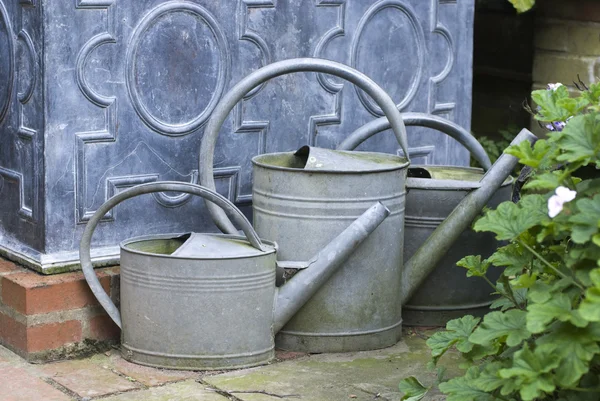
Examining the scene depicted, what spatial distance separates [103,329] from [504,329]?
1.51 metres

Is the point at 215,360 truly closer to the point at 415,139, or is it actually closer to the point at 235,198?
the point at 235,198

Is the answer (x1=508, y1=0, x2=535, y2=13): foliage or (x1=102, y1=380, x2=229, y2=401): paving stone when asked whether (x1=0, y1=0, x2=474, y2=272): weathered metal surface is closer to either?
(x1=102, y1=380, x2=229, y2=401): paving stone

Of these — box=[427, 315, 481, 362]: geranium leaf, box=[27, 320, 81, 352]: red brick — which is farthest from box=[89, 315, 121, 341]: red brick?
box=[427, 315, 481, 362]: geranium leaf

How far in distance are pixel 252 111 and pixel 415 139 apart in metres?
0.84

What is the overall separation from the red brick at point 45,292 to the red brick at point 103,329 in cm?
6

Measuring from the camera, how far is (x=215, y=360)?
3.29 metres

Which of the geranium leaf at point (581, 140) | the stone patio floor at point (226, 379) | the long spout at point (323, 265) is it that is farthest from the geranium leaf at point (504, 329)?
the long spout at point (323, 265)

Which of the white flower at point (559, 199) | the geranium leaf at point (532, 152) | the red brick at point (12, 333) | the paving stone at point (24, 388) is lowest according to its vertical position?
the paving stone at point (24, 388)

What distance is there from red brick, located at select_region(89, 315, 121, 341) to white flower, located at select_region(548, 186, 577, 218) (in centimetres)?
172

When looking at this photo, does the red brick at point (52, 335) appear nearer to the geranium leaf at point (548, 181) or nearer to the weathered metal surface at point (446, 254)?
the weathered metal surface at point (446, 254)

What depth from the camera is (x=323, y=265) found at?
3.36 meters

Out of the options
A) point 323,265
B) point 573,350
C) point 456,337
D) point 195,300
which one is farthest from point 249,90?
point 573,350

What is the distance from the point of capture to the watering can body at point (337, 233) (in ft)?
11.2

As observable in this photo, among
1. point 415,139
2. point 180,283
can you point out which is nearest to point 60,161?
point 180,283
